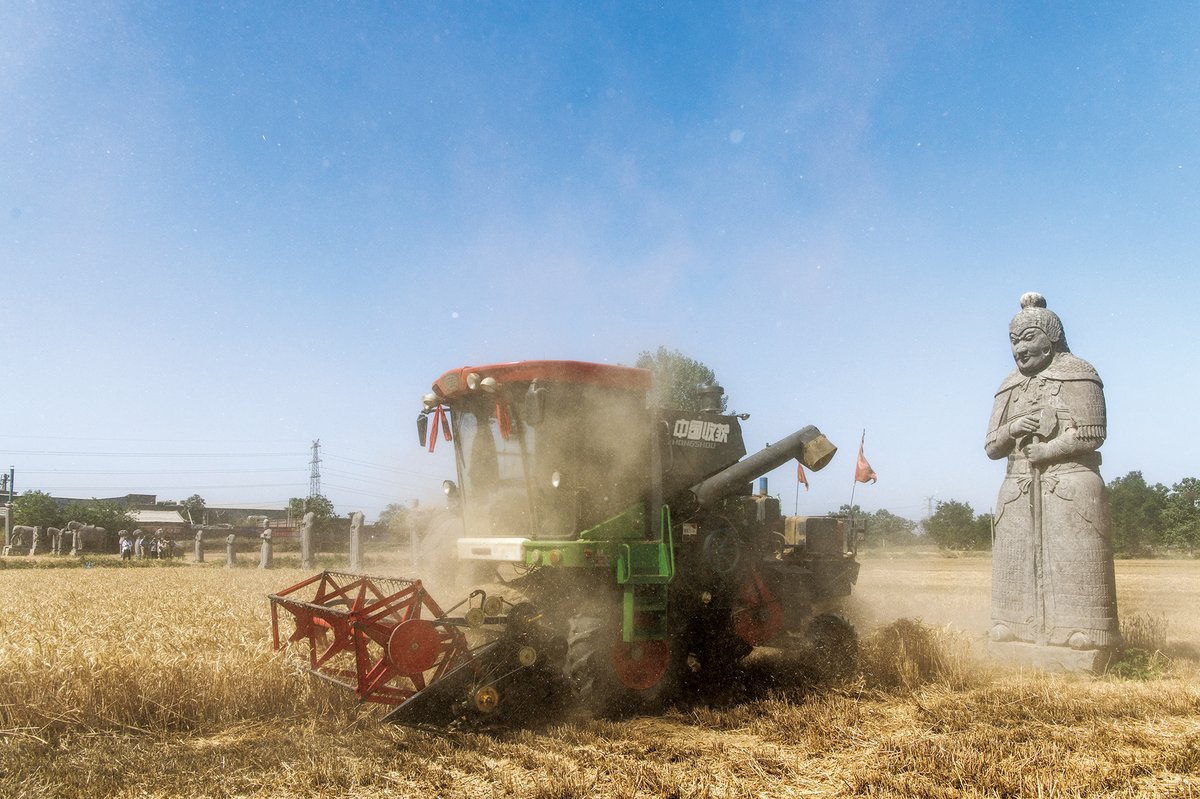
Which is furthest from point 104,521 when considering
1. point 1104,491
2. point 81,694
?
point 1104,491

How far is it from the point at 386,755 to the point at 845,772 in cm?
286

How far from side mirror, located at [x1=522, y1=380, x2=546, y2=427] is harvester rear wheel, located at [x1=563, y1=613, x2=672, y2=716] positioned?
63.1 inches

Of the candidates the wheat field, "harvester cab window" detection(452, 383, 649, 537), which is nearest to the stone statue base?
the wheat field

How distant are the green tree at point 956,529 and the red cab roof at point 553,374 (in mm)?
Answer: 41732

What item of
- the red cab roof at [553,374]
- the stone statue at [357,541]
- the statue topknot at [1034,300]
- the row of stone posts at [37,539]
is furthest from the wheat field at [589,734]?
the row of stone posts at [37,539]

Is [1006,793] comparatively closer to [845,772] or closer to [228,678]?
[845,772]

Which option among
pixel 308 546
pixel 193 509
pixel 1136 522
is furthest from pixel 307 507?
pixel 1136 522

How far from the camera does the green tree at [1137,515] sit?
38844 millimetres

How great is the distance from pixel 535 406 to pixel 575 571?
1.73 meters

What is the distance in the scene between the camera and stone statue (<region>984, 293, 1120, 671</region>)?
804 centimetres

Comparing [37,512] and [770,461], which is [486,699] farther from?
[37,512]

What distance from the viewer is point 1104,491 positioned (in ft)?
27.2

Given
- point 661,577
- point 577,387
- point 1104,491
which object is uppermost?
point 577,387

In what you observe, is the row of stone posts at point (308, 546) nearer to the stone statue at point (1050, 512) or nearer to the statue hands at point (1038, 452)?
the stone statue at point (1050, 512)
